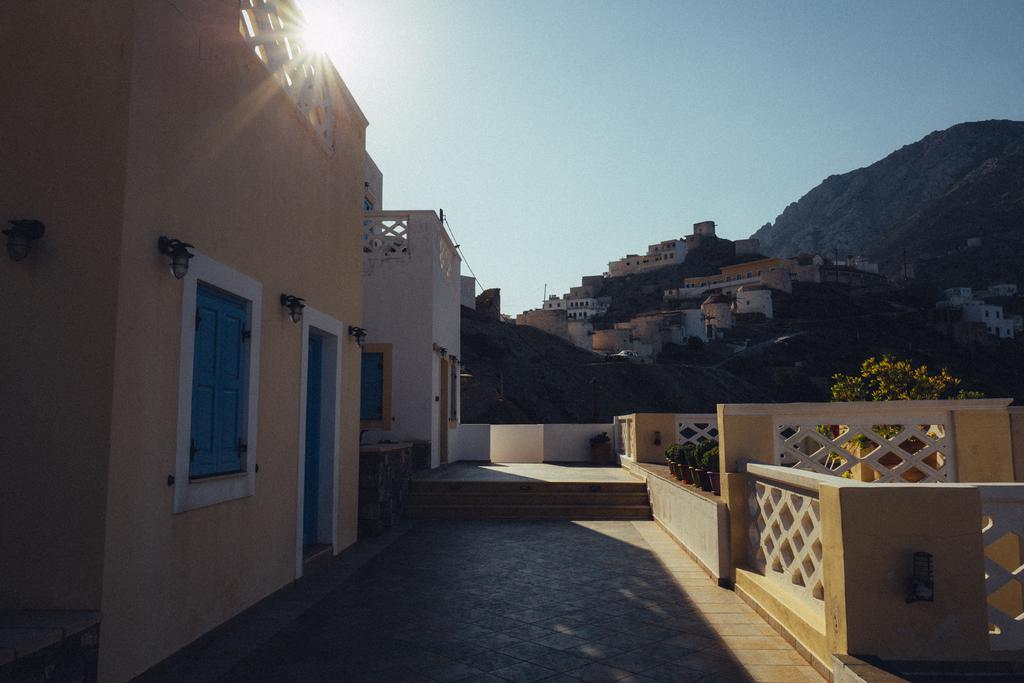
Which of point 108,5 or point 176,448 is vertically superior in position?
point 108,5

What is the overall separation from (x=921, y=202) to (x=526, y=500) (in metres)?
167

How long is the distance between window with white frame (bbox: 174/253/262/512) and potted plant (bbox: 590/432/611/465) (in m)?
12.1

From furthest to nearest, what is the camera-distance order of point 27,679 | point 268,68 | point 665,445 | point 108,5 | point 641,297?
point 641,297
point 665,445
point 268,68
point 108,5
point 27,679

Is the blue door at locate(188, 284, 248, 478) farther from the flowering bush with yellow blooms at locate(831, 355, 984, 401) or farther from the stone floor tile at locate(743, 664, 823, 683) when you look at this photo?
the flowering bush with yellow blooms at locate(831, 355, 984, 401)

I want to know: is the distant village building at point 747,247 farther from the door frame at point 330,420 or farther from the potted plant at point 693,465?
the door frame at point 330,420

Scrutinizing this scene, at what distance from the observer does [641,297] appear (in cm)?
9112

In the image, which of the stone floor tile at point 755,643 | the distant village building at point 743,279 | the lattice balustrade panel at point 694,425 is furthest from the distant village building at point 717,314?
the stone floor tile at point 755,643

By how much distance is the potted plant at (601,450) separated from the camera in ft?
53.7

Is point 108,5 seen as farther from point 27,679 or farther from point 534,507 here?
point 534,507

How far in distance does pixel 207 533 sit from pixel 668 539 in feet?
18.9

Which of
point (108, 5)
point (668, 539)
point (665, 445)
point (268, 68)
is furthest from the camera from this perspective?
point (665, 445)

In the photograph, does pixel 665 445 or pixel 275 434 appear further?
pixel 665 445

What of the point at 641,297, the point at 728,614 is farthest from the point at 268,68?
the point at 641,297

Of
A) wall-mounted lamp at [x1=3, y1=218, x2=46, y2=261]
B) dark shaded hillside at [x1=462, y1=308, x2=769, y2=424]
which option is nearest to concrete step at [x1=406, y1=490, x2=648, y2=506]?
wall-mounted lamp at [x1=3, y1=218, x2=46, y2=261]
